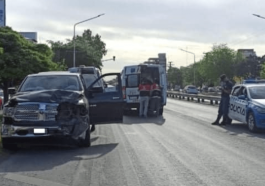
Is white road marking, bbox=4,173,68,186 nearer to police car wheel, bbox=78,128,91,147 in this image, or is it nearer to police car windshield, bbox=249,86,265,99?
police car wheel, bbox=78,128,91,147

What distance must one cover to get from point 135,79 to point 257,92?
337 inches

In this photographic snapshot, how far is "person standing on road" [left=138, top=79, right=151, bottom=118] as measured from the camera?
2238cm

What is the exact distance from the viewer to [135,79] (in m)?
24.2

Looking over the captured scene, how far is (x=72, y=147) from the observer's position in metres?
12.1

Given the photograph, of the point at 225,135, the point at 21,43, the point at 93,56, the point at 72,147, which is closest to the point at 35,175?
the point at 72,147

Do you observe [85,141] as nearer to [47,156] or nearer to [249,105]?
[47,156]

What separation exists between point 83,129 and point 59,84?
1.85 meters

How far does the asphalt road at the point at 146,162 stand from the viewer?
788cm

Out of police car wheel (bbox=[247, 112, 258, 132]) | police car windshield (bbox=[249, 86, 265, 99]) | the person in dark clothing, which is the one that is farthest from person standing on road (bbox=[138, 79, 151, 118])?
police car wheel (bbox=[247, 112, 258, 132])

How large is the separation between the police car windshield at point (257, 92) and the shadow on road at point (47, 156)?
6.26m

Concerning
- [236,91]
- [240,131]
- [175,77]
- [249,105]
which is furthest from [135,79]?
[175,77]

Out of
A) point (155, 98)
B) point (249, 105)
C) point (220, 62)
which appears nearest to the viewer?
point (249, 105)

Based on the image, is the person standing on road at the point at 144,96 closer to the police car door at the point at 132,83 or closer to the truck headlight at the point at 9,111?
the police car door at the point at 132,83

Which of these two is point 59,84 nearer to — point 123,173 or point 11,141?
point 11,141
